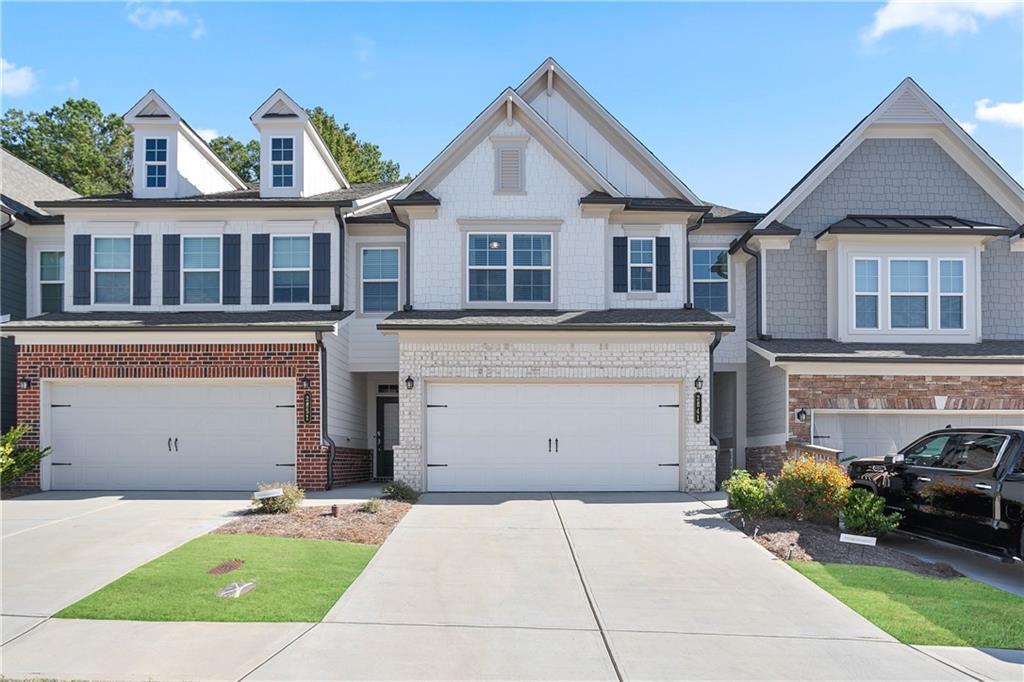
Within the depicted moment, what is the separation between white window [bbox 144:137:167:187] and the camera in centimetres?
1991

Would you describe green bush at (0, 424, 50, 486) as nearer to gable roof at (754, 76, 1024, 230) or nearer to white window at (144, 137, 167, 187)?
white window at (144, 137, 167, 187)

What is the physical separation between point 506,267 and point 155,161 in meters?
9.12

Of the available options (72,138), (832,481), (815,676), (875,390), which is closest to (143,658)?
(815,676)

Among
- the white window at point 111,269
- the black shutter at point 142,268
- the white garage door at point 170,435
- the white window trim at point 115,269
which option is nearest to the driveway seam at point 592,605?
the white garage door at point 170,435

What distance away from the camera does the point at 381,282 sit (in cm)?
1964

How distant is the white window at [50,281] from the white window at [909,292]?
790 inches

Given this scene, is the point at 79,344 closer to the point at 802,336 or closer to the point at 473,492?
the point at 473,492

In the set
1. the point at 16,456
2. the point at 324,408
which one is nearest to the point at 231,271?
the point at 324,408

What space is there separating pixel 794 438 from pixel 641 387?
134 inches

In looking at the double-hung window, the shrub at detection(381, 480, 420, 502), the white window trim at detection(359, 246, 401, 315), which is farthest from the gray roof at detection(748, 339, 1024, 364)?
the white window trim at detection(359, 246, 401, 315)

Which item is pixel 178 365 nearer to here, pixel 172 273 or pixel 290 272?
pixel 172 273

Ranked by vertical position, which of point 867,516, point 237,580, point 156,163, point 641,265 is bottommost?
point 237,580

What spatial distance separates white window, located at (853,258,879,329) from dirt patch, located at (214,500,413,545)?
11.5 m

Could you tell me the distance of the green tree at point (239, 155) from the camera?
148 feet
